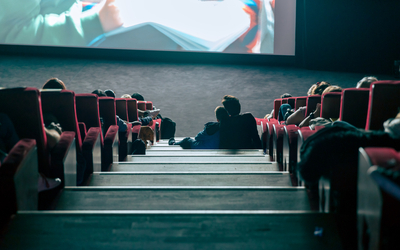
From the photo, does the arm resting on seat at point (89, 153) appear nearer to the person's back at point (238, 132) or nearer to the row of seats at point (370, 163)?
the row of seats at point (370, 163)

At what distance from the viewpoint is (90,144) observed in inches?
75.9

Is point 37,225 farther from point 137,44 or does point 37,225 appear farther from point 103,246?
point 137,44

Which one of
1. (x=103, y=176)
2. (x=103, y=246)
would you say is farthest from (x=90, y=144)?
(x=103, y=246)

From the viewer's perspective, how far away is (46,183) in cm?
141

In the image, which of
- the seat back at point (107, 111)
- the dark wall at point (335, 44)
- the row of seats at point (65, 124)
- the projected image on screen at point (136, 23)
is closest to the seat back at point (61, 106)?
the row of seats at point (65, 124)

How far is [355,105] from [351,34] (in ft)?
33.3

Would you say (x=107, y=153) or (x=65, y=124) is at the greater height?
(x=65, y=124)

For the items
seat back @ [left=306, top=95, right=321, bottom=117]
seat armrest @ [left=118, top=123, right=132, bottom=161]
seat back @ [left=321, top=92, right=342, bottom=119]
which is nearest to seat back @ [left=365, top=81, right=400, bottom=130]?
seat back @ [left=321, top=92, right=342, bottom=119]

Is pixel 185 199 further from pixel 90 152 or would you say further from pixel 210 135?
pixel 210 135

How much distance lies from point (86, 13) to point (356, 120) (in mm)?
9755

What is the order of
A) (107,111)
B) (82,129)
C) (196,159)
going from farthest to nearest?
(196,159)
(107,111)
(82,129)

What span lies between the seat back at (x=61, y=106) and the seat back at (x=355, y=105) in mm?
1542

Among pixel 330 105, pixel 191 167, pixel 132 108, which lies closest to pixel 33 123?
pixel 191 167

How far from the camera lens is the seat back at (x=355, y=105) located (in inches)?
71.9
